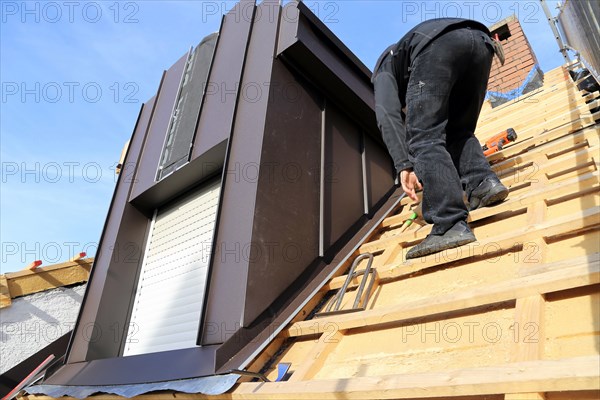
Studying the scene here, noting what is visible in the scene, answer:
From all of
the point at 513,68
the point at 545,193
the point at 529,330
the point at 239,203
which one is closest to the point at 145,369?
the point at 239,203

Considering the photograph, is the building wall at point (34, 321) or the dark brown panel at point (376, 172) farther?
the building wall at point (34, 321)

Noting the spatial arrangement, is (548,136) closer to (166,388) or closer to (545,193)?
(545,193)

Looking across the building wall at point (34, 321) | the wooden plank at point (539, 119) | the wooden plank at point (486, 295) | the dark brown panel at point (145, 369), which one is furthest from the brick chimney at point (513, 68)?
the building wall at point (34, 321)

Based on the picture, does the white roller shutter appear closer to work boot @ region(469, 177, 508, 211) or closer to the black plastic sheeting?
the black plastic sheeting

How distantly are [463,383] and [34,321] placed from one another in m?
7.52

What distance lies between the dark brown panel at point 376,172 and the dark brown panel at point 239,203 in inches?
62.4

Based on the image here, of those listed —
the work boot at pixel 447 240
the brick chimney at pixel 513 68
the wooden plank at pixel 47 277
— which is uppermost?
the brick chimney at pixel 513 68

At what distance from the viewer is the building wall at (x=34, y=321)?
633cm

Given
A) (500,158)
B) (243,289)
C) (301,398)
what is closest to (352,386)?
(301,398)

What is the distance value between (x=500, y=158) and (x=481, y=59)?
169 cm

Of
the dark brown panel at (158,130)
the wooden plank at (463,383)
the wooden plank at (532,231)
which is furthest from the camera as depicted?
the dark brown panel at (158,130)

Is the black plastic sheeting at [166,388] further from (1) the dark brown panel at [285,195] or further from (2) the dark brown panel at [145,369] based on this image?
(1) the dark brown panel at [285,195]

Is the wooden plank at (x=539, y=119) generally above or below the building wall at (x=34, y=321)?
above

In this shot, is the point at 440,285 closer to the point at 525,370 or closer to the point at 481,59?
the point at 525,370
